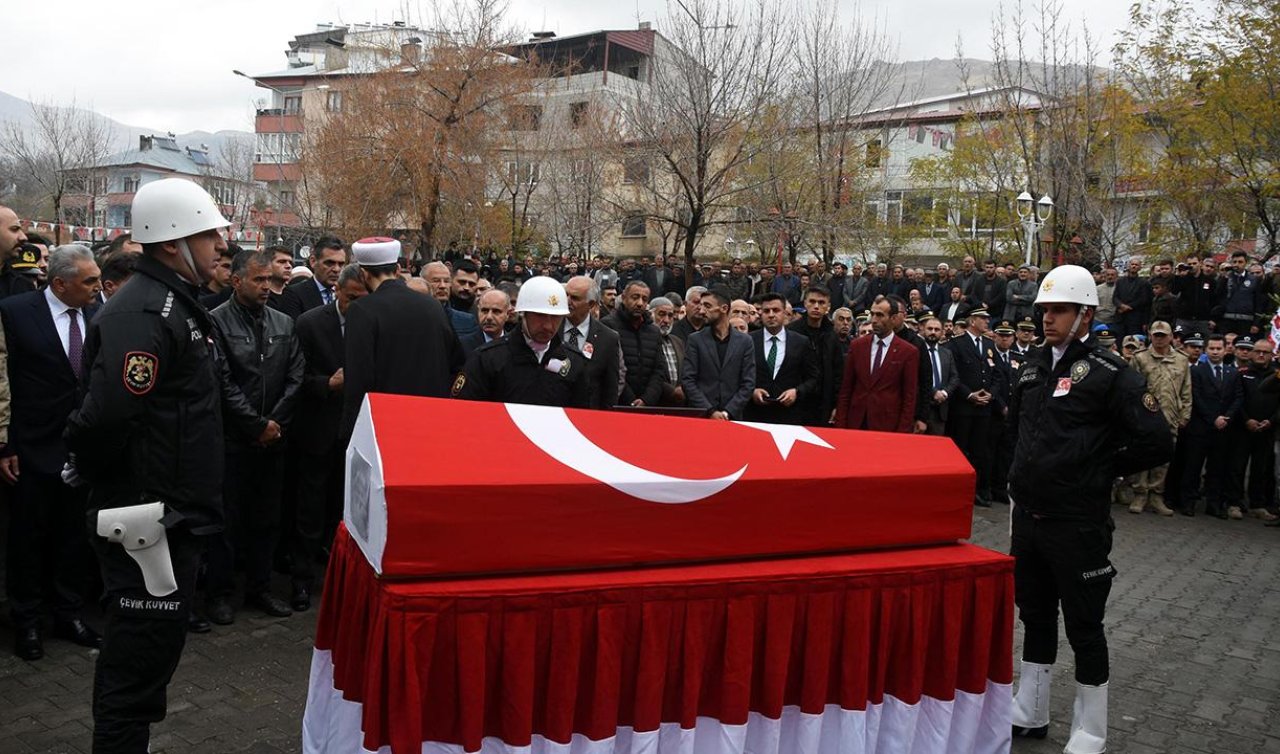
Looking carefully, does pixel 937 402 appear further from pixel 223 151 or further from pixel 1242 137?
pixel 223 151

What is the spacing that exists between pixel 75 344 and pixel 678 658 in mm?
3695

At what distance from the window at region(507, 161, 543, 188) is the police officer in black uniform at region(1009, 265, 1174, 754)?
26504 millimetres

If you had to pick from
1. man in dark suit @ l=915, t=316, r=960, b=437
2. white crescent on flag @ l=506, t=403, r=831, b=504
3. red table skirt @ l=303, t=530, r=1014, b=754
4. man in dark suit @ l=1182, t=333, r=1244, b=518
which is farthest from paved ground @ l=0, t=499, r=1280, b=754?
man in dark suit @ l=1182, t=333, r=1244, b=518

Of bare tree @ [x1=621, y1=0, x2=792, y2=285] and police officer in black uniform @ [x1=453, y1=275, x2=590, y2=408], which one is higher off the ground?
bare tree @ [x1=621, y1=0, x2=792, y2=285]

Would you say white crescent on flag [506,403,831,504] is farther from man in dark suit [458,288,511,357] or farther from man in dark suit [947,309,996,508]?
man in dark suit [947,309,996,508]

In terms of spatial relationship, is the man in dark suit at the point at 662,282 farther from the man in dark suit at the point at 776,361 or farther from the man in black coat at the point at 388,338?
the man in black coat at the point at 388,338

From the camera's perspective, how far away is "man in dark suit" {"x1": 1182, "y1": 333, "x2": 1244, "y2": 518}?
11.1 meters

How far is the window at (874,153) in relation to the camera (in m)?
26.3

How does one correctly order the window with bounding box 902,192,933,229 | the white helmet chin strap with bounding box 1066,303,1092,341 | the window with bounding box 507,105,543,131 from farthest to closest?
the window with bounding box 902,192,933,229
the window with bounding box 507,105,543,131
the white helmet chin strap with bounding box 1066,303,1092,341

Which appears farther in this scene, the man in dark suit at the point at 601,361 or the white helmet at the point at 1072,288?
the man in dark suit at the point at 601,361

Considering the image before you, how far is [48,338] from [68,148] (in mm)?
41138

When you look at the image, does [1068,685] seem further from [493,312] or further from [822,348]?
[822,348]

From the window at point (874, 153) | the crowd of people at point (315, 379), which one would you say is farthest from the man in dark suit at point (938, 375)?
the window at point (874, 153)

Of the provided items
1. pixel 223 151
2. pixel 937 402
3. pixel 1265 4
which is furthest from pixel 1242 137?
pixel 223 151
